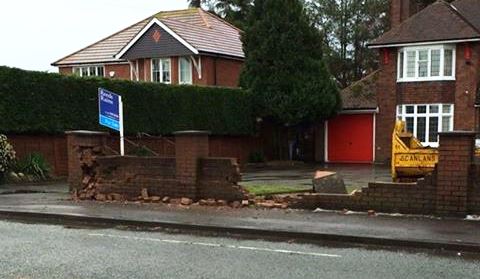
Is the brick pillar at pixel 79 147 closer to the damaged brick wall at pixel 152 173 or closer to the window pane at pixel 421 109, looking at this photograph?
the damaged brick wall at pixel 152 173

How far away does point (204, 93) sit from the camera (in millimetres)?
28031

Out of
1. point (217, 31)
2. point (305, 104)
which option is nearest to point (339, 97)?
point (305, 104)

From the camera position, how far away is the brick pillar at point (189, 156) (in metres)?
13.3

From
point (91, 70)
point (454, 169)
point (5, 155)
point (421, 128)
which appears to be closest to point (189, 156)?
point (454, 169)

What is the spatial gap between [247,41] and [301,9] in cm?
312

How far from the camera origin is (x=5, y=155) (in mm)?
19156

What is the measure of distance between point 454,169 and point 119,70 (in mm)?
31624

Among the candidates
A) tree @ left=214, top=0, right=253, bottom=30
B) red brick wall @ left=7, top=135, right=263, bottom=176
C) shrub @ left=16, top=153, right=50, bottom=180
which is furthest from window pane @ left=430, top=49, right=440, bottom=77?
tree @ left=214, top=0, right=253, bottom=30

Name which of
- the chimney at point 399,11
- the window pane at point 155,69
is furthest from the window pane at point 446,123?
the window pane at point 155,69

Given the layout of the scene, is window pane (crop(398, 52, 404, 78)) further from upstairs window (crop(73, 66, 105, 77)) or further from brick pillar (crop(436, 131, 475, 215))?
brick pillar (crop(436, 131, 475, 215))

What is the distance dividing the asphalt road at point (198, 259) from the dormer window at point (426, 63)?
23241 mm

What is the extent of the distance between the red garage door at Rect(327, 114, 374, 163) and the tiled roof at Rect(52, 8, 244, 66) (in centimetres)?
766

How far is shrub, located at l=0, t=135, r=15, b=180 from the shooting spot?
19.0 meters

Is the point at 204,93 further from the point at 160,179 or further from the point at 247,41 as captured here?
the point at 160,179
